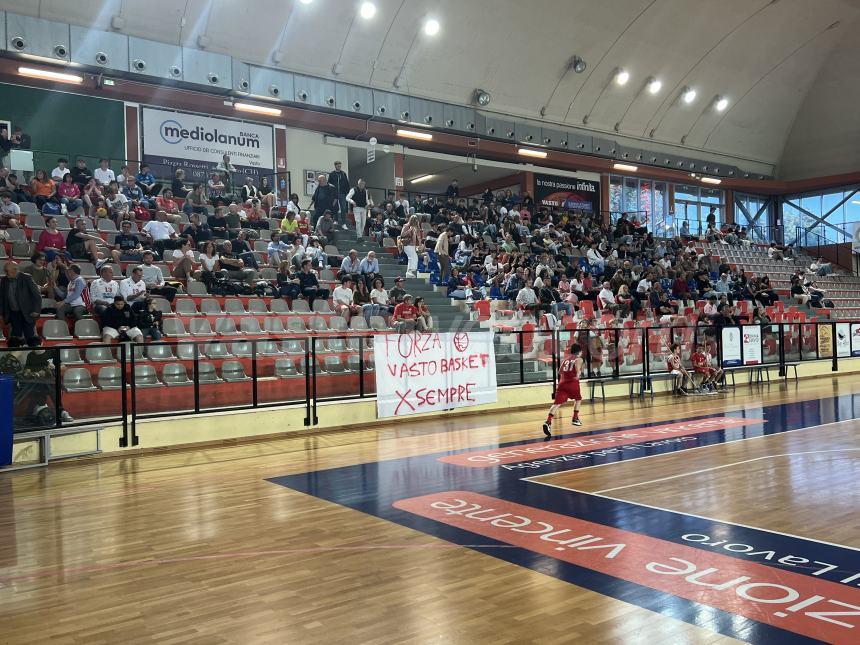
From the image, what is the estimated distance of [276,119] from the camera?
2173cm

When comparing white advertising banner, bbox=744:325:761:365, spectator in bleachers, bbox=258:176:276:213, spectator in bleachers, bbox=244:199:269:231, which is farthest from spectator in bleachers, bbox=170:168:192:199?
white advertising banner, bbox=744:325:761:365

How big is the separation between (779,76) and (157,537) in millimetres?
34309

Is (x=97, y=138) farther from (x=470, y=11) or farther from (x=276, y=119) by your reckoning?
(x=470, y=11)

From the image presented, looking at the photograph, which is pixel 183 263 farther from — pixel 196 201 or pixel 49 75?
pixel 49 75

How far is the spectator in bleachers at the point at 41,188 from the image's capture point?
1498cm

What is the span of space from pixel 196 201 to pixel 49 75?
4848 millimetres

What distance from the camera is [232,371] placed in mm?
10719

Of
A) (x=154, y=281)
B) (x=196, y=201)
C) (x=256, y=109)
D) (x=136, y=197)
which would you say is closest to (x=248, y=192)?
(x=196, y=201)

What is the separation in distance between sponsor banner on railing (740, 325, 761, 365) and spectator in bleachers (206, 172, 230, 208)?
521 inches

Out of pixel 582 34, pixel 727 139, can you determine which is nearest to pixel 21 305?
pixel 582 34

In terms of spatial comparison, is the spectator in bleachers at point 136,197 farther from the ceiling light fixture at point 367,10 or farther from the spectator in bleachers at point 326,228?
the ceiling light fixture at point 367,10

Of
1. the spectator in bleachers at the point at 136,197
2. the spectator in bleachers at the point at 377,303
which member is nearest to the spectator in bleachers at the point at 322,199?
the spectator in bleachers at the point at 136,197

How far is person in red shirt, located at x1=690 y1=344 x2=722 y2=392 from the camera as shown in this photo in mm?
16938

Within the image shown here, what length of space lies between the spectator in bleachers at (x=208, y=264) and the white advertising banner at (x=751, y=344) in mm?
12803
